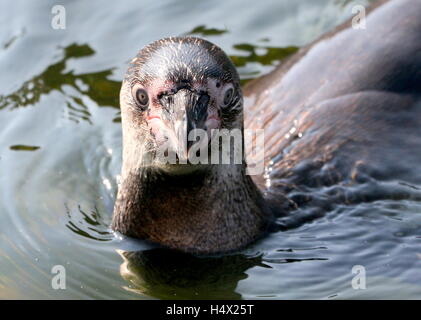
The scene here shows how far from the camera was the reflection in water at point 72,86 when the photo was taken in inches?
371

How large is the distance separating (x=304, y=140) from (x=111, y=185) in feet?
5.64

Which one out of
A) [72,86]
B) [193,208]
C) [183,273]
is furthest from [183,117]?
[72,86]

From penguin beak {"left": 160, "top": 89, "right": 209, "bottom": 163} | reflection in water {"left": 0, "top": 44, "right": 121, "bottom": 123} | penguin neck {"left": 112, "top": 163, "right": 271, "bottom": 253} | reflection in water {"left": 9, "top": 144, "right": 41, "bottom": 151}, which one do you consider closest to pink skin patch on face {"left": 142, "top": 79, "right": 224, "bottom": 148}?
penguin beak {"left": 160, "top": 89, "right": 209, "bottom": 163}

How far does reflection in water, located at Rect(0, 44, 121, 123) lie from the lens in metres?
9.43

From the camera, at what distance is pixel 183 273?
704cm

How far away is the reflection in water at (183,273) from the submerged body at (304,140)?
0.10 metres

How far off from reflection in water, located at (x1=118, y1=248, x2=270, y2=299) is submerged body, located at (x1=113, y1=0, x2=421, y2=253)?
97 mm

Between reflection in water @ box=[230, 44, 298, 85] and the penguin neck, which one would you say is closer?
the penguin neck

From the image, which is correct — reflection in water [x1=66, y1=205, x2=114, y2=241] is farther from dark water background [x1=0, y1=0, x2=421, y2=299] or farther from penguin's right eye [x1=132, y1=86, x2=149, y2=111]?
penguin's right eye [x1=132, y1=86, x2=149, y2=111]

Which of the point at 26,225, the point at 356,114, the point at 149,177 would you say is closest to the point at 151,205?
the point at 149,177

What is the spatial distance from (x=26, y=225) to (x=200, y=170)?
5.81ft

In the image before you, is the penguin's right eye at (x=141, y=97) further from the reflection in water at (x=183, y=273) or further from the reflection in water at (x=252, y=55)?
the reflection in water at (x=252, y=55)

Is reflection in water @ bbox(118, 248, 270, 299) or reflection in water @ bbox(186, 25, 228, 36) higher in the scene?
reflection in water @ bbox(186, 25, 228, 36)

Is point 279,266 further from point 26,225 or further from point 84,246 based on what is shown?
point 26,225
